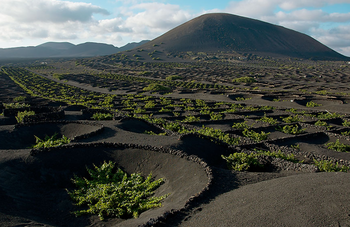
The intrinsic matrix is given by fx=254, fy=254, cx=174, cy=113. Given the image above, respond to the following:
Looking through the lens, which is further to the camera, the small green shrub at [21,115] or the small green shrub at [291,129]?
the small green shrub at [21,115]

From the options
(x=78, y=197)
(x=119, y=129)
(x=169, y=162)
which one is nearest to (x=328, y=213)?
(x=169, y=162)

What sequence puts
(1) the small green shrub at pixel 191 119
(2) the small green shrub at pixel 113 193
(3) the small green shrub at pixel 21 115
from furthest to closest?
(1) the small green shrub at pixel 191 119 → (3) the small green shrub at pixel 21 115 → (2) the small green shrub at pixel 113 193

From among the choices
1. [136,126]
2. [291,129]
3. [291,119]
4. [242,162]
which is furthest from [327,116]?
[136,126]

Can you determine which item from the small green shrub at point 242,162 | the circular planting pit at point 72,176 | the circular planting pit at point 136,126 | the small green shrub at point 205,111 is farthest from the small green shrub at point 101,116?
the small green shrub at point 242,162

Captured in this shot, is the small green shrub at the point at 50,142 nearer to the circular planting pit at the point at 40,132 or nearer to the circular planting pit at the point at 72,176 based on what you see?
the circular planting pit at the point at 40,132

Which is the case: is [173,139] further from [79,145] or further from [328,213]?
[328,213]

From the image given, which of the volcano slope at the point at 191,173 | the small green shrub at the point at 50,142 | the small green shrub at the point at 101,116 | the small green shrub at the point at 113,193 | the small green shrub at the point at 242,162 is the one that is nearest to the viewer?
the volcano slope at the point at 191,173
